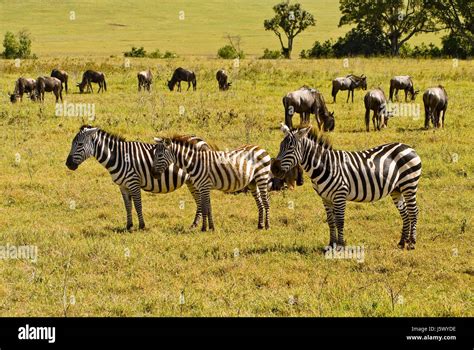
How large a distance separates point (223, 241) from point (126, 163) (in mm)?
2546

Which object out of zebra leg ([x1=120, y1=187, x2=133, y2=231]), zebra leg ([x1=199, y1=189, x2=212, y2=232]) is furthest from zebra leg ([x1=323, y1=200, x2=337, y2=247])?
zebra leg ([x1=120, y1=187, x2=133, y2=231])

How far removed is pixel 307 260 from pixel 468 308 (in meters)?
2.84

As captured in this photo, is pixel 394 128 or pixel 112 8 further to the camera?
pixel 112 8

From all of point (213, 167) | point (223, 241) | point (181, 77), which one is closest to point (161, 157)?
point (213, 167)

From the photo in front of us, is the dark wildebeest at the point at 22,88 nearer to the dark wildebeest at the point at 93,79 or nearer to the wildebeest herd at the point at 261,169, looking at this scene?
the dark wildebeest at the point at 93,79

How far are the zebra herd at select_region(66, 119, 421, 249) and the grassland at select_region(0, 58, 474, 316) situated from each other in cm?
66

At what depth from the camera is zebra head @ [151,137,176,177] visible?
12836 millimetres

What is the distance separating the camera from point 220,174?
43.9 feet

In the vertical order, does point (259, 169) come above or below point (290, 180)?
above

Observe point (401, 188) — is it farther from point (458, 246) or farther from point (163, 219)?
point (163, 219)

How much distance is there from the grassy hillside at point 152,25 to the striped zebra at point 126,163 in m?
58.9

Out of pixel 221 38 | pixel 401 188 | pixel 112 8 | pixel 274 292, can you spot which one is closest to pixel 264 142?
pixel 401 188

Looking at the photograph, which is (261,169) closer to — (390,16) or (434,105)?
(434,105)

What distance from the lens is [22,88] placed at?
29922 millimetres
